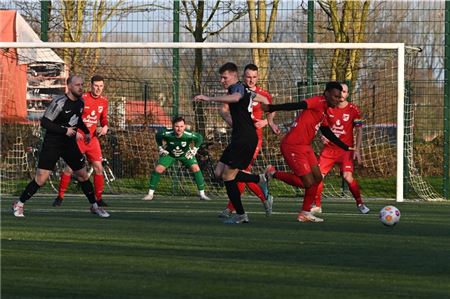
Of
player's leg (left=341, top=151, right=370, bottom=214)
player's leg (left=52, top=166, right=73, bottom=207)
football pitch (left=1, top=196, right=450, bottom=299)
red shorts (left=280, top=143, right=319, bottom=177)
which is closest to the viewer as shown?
football pitch (left=1, top=196, right=450, bottom=299)

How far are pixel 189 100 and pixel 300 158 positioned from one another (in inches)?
290

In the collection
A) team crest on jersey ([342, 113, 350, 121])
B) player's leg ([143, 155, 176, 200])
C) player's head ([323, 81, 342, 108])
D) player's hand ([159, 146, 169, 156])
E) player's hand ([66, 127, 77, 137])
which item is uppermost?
player's head ([323, 81, 342, 108])

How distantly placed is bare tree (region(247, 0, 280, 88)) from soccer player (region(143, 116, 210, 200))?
7.45ft

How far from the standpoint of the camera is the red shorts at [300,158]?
12.8m

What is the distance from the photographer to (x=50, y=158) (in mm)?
12984

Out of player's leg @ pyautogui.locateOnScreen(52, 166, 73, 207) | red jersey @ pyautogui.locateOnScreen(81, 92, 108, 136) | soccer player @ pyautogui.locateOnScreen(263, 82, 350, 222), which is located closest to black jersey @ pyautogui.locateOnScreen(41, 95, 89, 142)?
soccer player @ pyautogui.locateOnScreen(263, 82, 350, 222)

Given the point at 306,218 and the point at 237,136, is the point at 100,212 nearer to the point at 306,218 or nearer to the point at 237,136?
the point at 237,136

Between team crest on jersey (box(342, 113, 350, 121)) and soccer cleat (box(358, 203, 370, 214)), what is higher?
team crest on jersey (box(342, 113, 350, 121))

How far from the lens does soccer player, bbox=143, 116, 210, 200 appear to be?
1822 centimetres

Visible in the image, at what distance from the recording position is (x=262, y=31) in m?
20.5

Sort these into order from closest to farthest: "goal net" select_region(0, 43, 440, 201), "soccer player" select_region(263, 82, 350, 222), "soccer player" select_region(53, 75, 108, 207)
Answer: "soccer player" select_region(263, 82, 350, 222) → "soccer player" select_region(53, 75, 108, 207) → "goal net" select_region(0, 43, 440, 201)

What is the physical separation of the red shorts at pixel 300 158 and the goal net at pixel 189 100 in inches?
239

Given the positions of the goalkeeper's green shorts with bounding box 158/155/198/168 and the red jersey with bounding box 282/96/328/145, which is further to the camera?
the goalkeeper's green shorts with bounding box 158/155/198/168

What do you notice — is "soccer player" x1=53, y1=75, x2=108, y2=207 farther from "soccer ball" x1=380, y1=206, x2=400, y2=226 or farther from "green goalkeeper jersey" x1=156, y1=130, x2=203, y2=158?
"soccer ball" x1=380, y1=206, x2=400, y2=226
